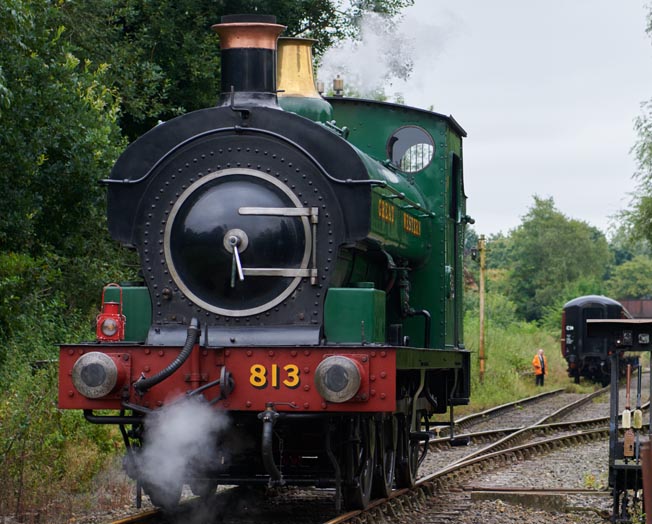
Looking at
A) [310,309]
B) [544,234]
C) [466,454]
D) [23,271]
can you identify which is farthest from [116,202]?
[544,234]

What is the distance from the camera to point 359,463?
28.6ft

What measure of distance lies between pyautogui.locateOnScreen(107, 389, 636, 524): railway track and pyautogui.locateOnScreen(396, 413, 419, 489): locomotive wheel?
0.13m

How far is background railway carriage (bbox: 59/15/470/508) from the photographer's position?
302 inches

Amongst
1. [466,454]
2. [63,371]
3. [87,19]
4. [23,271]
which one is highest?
[87,19]

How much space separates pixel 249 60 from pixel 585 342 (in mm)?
27557

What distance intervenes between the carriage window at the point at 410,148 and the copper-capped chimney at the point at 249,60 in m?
2.43

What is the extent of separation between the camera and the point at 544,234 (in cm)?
8531

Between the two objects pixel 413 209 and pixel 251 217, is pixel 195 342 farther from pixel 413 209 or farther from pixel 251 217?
pixel 413 209

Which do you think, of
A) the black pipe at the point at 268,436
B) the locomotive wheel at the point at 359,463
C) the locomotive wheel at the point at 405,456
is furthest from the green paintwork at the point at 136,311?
the locomotive wheel at the point at 405,456

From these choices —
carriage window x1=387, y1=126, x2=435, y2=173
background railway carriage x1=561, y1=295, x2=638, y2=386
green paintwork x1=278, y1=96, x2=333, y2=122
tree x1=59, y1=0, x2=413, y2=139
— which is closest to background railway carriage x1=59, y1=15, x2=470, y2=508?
green paintwork x1=278, y1=96, x2=333, y2=122

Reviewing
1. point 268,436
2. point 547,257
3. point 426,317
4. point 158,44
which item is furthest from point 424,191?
point 547,257

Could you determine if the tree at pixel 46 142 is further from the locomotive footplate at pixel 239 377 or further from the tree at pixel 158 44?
the locomotive footplate at pixel 239 377

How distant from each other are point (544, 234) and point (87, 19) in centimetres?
6927

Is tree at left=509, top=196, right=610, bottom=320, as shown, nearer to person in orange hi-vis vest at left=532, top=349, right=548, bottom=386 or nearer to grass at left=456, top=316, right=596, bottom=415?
grass at left=456, top=316, right=596, bottom=415
